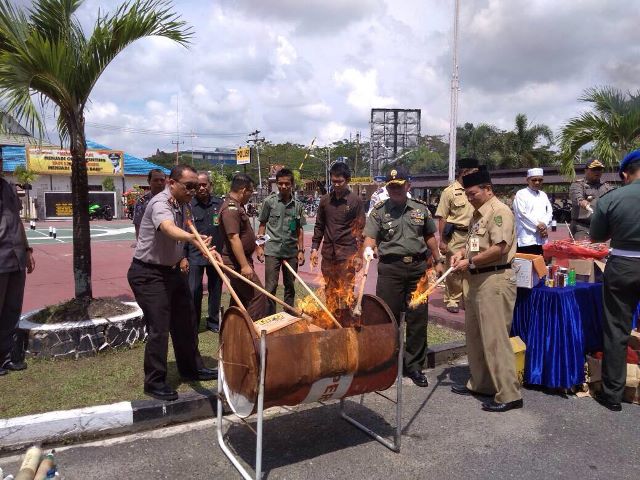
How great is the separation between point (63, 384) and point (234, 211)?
2.15 m

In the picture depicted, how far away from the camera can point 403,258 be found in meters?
4.70

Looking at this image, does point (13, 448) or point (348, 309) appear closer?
point (13, 448)

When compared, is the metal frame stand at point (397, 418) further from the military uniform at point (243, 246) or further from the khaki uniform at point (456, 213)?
the khaki uniform at point (456, 213)

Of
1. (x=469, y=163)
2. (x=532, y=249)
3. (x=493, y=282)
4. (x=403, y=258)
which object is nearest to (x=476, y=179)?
(x=469, y=163)

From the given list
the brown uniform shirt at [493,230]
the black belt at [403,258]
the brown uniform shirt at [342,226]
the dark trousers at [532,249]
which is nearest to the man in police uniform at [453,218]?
the dark trousers at [532,249]

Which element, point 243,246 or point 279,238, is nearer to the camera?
point 243,246

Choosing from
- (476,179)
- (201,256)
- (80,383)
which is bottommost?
(80,383)

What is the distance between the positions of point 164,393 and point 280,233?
2437 millimetres

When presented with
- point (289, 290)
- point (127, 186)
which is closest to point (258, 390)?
point (289, 290)

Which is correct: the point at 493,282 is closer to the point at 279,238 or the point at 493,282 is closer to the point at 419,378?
the point at 419,378

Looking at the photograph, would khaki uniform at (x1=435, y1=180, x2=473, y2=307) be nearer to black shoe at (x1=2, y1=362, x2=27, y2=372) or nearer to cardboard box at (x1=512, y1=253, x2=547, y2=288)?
cardboard box at (x1=512, y1=253, x2=547, y2=288)

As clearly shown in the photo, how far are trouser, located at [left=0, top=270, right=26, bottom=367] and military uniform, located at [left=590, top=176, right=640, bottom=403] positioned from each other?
5.29m

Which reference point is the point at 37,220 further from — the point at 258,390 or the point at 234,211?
the point at 258,390

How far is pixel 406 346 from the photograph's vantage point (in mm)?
4906
